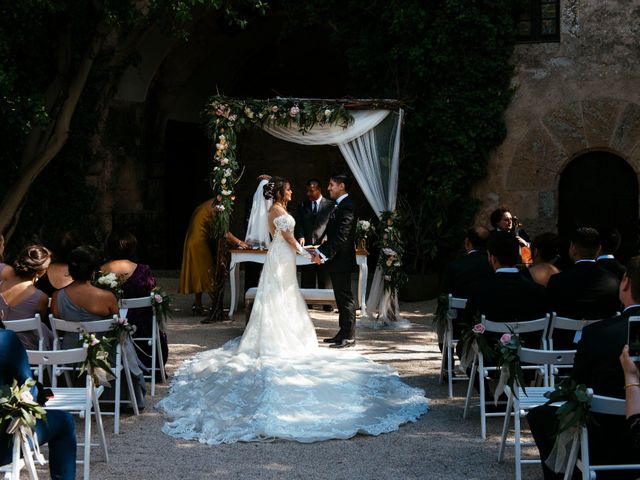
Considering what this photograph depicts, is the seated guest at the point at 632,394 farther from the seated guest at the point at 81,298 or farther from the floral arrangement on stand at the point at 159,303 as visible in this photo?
the floral arrangement on stand at the point at 159,303

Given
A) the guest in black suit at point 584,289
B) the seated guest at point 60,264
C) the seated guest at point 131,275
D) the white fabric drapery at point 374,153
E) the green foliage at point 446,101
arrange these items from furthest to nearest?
1. the green foliage at point 446,101
2. the white fabric drapery at point 374,153
3. the seated guest at point 131,275
4. the seated guest at point 60,264
5. the guest in black suit at point 584,289

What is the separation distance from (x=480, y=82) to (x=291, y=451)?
31.9ft

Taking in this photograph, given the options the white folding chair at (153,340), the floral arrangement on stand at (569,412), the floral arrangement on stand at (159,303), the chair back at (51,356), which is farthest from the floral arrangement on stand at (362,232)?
the floral arrangement on stand at (569,412)

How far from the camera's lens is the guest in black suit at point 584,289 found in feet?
21.8

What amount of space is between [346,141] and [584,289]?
6.10 meters

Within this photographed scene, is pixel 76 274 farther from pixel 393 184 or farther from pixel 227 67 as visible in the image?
A: pixel 227 67

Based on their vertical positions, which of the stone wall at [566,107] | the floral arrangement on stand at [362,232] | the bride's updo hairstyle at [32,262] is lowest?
the bride's updo hairstyle at [32,262]

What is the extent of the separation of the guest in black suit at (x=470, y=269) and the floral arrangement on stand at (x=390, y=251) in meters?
3.45

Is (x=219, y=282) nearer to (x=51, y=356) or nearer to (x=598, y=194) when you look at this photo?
(x=598, y=194)

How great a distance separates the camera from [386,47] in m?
15.5

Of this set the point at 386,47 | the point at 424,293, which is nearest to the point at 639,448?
the point at 424,293

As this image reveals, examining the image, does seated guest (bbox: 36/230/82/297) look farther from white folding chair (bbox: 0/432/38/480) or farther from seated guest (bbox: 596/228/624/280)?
seated guest (bbox: 596/228/624/280)

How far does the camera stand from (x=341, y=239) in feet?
34.3

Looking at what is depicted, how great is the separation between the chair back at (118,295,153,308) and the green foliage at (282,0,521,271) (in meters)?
7.26
